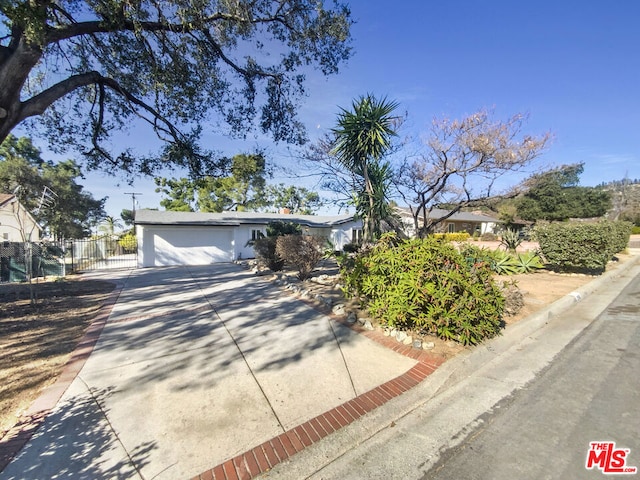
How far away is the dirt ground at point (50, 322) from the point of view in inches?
124

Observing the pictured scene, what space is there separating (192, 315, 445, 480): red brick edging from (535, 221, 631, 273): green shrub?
32.0 ft

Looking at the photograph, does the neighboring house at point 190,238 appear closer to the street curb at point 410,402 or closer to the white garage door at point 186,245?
the white garage door at point 186,245

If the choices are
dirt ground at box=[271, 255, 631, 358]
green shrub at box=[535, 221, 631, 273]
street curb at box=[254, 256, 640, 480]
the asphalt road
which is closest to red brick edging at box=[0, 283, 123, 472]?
street curb at box=[254, 256, 640, 480]

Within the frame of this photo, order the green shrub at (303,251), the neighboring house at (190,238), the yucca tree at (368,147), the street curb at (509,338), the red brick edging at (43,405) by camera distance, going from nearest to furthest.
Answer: the red brick edging at (43,405) < the street curb at (509,338) < the yucca tree at (368,147) < the green shrub at (303,251) < the neighboring house at (190,238)

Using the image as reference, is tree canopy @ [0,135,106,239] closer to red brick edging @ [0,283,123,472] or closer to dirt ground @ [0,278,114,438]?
dirt ground @ [0,278,114,438]

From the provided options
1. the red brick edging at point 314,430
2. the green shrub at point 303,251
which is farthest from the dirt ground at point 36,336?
the green shrub at point 303,251

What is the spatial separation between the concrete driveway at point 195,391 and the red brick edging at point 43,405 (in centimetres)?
7

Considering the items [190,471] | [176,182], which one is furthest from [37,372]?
[176,182]

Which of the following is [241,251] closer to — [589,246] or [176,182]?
[589,246]

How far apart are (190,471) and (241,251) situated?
1682 cm

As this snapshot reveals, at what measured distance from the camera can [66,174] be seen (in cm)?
2341

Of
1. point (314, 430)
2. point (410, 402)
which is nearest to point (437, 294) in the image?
point (410, 402)

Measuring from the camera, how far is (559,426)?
261cm

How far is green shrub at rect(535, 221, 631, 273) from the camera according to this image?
Result: 382 inches
